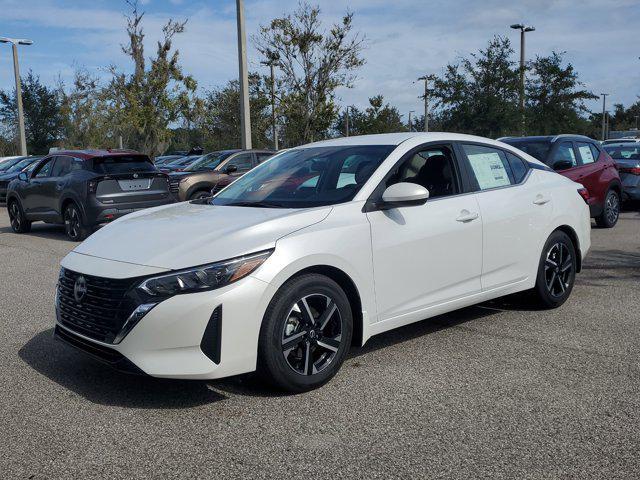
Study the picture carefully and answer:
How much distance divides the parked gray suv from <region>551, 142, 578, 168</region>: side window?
6.67m

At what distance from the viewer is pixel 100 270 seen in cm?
409

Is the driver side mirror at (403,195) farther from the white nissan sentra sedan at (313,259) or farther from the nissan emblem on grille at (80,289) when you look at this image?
the nissan emblem on grille at (80,289)

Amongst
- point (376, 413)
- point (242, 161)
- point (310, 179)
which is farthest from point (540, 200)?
point (242, 161)

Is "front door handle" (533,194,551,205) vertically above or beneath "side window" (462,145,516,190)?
beneath

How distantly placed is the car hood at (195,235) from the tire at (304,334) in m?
0.35

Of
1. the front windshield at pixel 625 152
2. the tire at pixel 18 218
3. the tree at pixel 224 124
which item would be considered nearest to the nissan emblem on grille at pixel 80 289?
the tire at pixel 18 218

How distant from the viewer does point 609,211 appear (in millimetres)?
12352

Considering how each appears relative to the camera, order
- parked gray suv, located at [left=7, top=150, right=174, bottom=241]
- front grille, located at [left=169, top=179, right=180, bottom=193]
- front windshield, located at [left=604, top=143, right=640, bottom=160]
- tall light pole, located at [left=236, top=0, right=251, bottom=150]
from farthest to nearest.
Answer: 1. tall light pole, located at [left=236, top=0, right=251, bottom=150]
2. front windshield, located at [left=604, top=143, right=640, bottom=160]
3. front grille, located at [left=169, top=179, right=180, bottom=193]
4. parked gray suv, located at [left=7, top=150, right=174, bottom=241]

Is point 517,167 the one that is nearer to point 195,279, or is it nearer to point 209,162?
point 195,279

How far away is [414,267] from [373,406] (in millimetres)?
1156

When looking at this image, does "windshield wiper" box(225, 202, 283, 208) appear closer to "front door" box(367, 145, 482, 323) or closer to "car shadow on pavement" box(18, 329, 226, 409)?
"front door" box(367, 145, 482, 323)

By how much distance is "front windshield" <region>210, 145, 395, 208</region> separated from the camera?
189 inches

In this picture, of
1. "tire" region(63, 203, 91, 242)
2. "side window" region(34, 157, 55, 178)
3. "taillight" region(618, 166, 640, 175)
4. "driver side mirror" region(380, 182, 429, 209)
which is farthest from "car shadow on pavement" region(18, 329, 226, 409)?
"taillight" region(618, 166, 640, 175)

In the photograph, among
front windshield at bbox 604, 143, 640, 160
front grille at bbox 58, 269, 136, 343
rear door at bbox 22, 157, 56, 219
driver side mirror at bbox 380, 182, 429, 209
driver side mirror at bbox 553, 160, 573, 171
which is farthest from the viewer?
front windshield at bbox 604, 143, 640, 160
